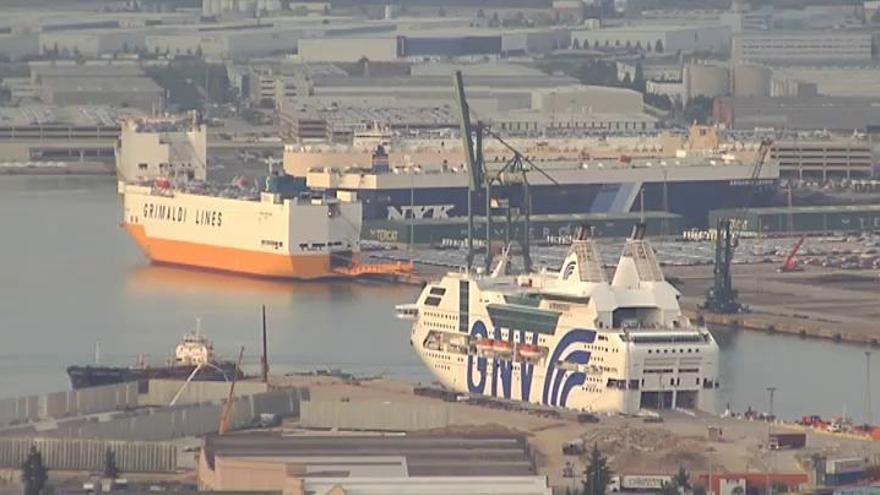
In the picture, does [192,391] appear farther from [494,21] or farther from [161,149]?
[494,21]

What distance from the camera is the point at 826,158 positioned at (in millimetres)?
43625

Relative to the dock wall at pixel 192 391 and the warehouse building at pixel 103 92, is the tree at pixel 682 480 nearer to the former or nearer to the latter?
the dock wall at pixel 192 391

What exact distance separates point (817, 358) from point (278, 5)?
153 feet

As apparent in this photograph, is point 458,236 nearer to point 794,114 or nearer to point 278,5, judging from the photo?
point 794,114

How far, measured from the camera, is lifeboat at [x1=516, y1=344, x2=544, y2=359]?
77.4 feet

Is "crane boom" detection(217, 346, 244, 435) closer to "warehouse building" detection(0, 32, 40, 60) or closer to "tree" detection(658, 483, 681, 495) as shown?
"tree" detection(658, 483, 681, 495)

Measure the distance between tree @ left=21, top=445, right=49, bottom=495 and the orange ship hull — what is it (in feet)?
42.9

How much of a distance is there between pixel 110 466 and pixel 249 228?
45.4ft

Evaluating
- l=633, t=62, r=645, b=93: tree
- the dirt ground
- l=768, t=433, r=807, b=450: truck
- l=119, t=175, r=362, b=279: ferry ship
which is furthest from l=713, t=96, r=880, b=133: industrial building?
l=768, t=433, r=807, b=450: truck

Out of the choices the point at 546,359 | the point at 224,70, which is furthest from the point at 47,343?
the point at 224,70

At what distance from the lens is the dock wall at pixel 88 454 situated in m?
20.9

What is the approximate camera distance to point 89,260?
33938mm

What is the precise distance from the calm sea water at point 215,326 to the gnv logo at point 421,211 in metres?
2.21

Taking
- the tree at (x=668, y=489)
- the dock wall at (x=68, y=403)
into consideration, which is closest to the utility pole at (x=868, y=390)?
the tree at (x=668, y=489)
